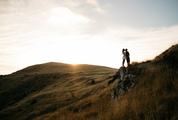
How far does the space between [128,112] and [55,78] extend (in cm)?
7404

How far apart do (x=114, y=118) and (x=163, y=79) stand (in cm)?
389

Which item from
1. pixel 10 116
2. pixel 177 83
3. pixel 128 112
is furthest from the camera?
pixel 10 116

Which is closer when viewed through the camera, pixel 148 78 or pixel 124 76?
pixel 148 78

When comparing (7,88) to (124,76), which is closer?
(124,76)

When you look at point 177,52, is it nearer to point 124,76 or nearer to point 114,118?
point 124,76

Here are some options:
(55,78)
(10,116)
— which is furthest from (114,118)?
(55,78)

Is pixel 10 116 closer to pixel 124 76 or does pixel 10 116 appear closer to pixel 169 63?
pixel 124 76

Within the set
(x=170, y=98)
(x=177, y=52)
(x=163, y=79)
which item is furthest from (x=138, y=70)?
(x=170, y=98)

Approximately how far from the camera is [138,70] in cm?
1658

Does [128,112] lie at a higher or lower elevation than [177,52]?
lower

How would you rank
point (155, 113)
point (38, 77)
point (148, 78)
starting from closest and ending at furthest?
point (155, 113) < point (148, 78) < point (38, 77)

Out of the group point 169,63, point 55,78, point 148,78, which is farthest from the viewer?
point 55,78

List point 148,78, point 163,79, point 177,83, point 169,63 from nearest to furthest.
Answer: point 177,83, point 163,79, point 148,78, point 169,63

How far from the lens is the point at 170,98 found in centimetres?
830
